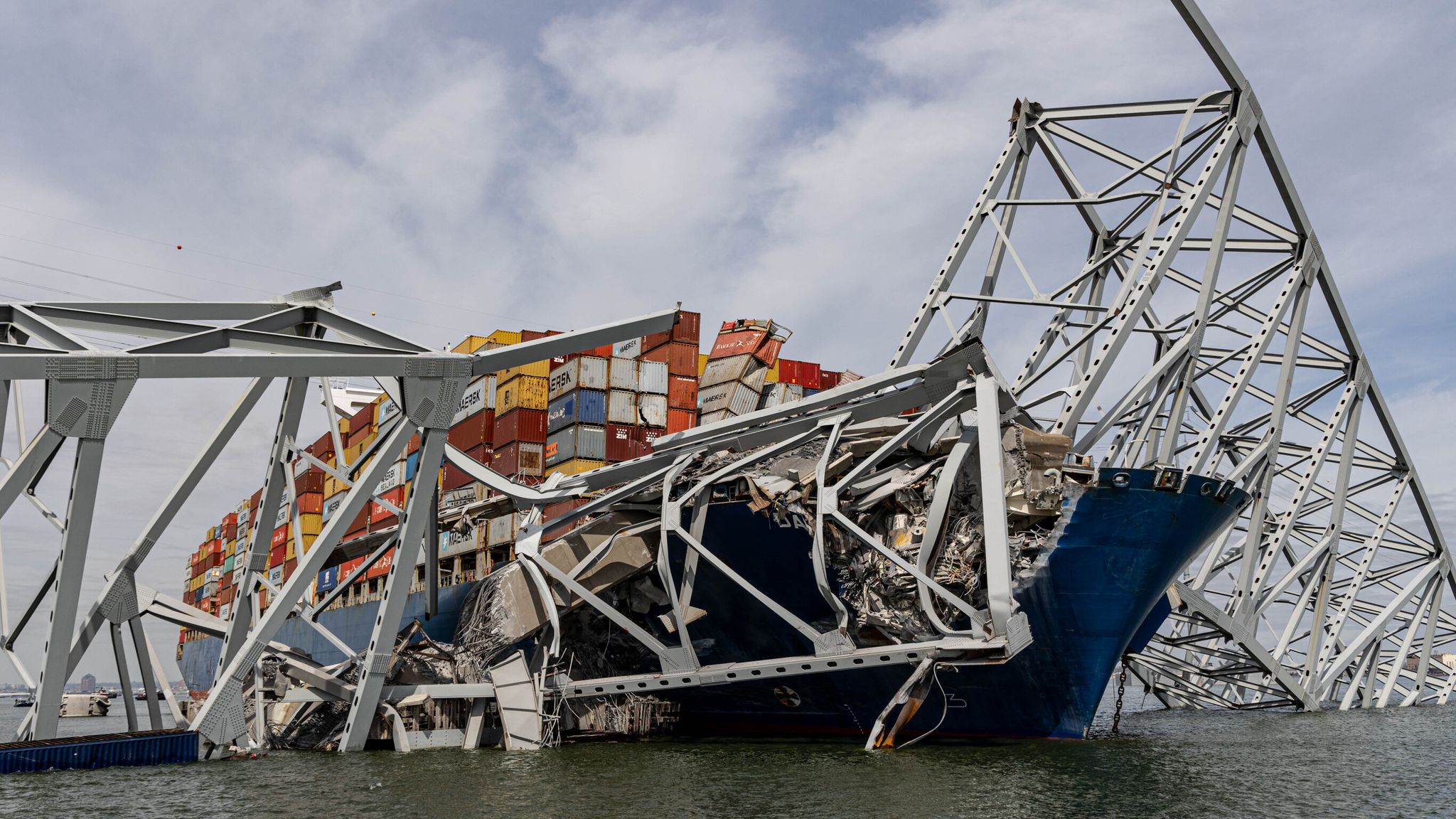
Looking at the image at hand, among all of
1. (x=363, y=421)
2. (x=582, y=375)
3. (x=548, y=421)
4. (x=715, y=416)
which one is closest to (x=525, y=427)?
(x=548, y=421)

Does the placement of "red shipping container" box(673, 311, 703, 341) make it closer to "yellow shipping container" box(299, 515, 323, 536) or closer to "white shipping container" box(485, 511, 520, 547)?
"white shipping container" box(485, 511, 520, 547)

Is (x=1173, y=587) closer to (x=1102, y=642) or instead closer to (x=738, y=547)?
(x=1102, y=642)

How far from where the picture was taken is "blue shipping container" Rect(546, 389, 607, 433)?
42844 mm

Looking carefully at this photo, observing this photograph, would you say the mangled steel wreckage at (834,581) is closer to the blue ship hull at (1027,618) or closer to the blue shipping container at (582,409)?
the blue ship hull at (1027,618)

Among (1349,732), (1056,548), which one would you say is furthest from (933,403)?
(1349,732)

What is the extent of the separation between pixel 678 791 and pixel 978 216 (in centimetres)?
2055

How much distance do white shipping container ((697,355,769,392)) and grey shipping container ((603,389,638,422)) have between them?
18.1ft

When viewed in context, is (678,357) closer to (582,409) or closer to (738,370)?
(582,409)

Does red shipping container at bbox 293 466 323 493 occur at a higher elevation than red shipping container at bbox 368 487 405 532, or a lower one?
higher

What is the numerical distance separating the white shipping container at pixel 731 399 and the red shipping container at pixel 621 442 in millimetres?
5730

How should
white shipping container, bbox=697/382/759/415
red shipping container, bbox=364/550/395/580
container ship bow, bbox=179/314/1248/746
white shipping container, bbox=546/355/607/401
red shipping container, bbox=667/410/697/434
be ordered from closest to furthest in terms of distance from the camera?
container ship bow, bbox=179/314/1248/746 → white shipping container, bbox=697/382/759/415 → white shipping container, bbox=546/355/607/401 → red shipping container, bbox=667/410/697/434 → red shipping container, bbox=364/550/395/580

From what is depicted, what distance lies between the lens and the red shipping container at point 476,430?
156 feet

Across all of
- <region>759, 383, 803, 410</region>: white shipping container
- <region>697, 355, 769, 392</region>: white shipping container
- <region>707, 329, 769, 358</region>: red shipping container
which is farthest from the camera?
<region>759, 383, 803, 410</region>: white shipping container

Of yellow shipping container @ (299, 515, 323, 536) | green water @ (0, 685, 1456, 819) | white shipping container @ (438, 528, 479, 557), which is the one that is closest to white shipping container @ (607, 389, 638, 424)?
white shipping container @ (438, 528, 479, 557)
